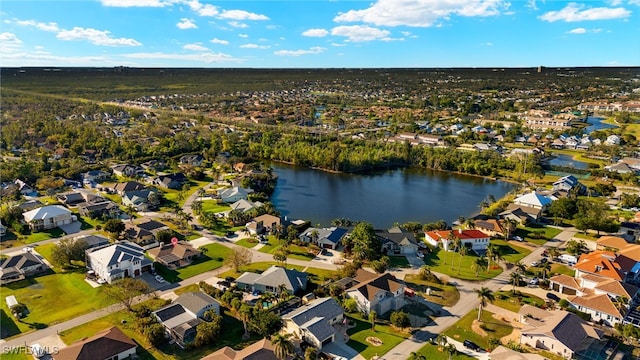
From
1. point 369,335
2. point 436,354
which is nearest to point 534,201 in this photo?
point 436,354

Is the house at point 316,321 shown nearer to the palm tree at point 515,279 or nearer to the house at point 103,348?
the house at point 103,348

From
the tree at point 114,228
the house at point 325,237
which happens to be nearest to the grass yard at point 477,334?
the house at point 325,237

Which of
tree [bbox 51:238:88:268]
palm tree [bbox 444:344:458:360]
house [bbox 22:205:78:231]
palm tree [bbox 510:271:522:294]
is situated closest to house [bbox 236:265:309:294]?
palm tree [bbox 444:344:458:360]

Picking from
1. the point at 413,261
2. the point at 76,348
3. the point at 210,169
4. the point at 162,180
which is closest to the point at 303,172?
the point at 210,169

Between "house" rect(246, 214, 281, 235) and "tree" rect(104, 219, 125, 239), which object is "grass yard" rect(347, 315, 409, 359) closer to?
"house" rect(246, 214, 281, 235)

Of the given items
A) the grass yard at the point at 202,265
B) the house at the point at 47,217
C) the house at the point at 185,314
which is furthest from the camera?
the house at the point at 47,217
